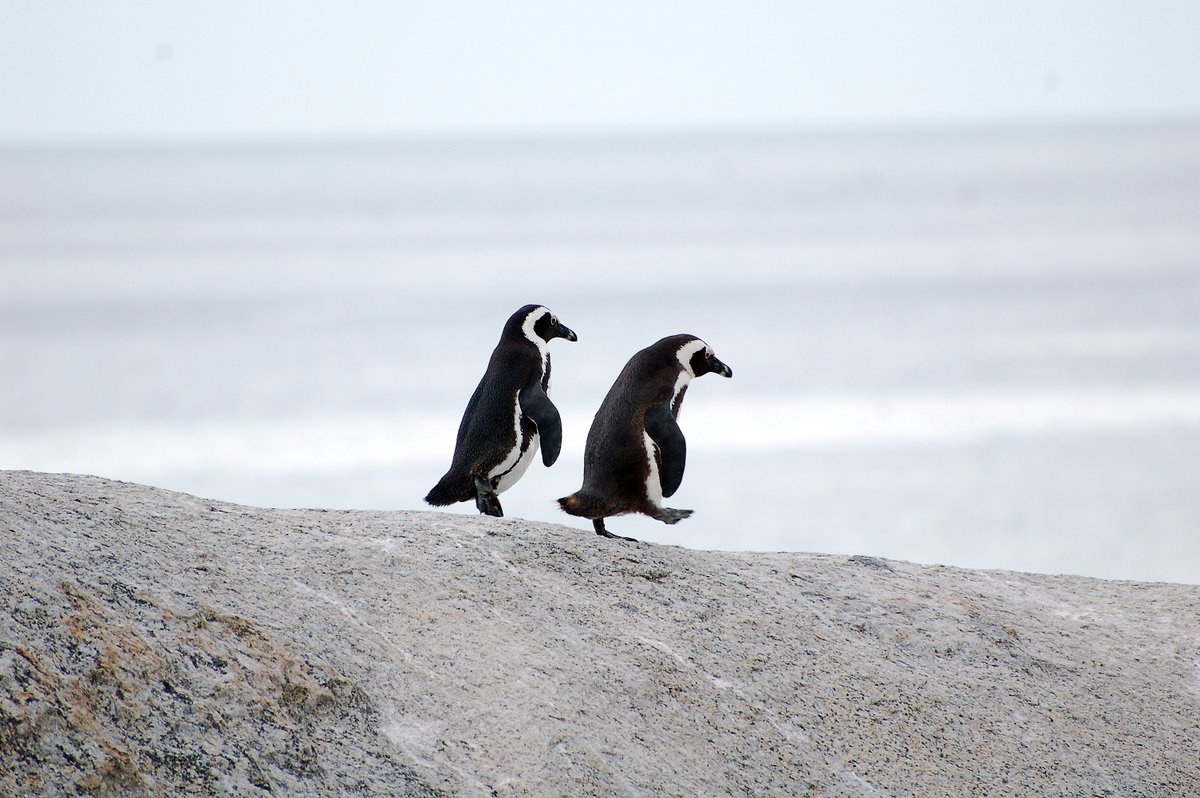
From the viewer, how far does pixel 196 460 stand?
1204 centimetres

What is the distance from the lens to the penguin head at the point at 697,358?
200 inches

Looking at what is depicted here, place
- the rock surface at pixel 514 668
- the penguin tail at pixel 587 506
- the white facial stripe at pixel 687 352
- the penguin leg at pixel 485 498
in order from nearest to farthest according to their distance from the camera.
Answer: the rock surface at pixel 514 668
the penguin tail at pixel 587 506
the white facial stripe at pixel 687 352
the penguin leg at pixel 485 498

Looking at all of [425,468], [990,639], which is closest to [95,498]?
[990,639]

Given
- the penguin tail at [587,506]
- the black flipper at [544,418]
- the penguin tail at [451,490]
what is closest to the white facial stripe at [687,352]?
the black flipper at [544,418]

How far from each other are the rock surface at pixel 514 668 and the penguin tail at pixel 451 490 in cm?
71

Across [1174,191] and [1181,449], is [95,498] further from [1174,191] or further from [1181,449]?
[1174,191]

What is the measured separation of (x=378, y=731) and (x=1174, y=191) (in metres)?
58.4

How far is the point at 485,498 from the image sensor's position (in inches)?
206

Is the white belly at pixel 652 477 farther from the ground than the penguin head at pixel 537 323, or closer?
closer

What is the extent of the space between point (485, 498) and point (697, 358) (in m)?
0.87

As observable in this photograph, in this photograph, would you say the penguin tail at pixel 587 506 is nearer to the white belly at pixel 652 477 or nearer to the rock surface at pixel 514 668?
the white belly at pixel 652 477

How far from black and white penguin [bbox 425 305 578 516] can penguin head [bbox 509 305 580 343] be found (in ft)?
0.24

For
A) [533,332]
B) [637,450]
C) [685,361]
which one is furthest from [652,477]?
[533,332]

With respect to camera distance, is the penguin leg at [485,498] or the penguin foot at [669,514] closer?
the penguin foot at [669,514]
